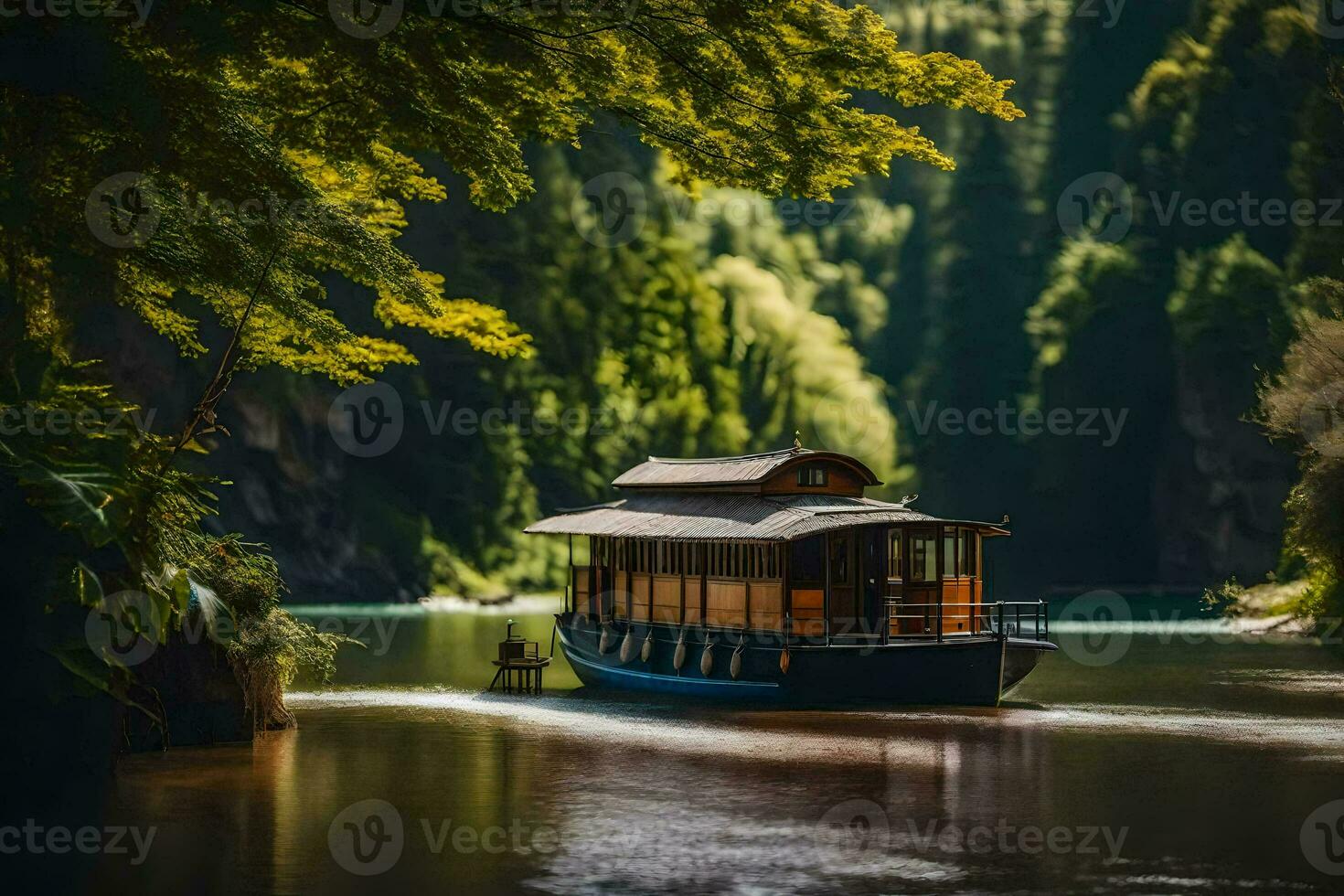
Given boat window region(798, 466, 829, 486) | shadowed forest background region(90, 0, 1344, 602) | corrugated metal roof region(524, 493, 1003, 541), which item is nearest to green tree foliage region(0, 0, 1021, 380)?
corrugated metal roof region(524, 493, 1003, 541)

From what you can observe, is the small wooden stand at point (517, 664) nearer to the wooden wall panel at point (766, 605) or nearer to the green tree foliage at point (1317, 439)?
the wooden wall panel at point (766, 605)

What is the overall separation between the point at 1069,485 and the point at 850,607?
49.3m

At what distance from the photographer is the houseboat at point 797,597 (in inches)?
1119

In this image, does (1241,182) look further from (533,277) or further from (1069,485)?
(533,277)

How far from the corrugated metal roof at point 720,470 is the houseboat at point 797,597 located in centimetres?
5

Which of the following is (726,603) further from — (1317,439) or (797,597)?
(1317,439)

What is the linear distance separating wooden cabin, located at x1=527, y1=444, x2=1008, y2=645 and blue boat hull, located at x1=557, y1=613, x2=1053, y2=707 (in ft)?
1.39

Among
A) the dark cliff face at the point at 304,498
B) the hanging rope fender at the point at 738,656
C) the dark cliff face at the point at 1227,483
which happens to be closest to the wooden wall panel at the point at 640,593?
the hanging rope fender at the point at 738,656

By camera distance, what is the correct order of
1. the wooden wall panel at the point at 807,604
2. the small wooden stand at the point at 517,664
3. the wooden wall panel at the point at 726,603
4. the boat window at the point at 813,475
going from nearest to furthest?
the wooden wall panel at the point at 807,604 → the wooden wall panel at the point at 726,603 → the boat window at the point at 813,475 → the small wooden stand at the point at 517,664

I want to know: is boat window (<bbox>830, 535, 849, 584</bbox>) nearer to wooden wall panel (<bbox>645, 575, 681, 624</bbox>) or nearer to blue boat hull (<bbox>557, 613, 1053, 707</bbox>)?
blue boat hull (<bbox>557, 613, 1053, 707</bbox>)

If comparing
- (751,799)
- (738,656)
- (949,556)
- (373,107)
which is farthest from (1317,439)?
(373,107)

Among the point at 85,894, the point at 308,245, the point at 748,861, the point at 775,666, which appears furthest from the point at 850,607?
the point at 85,894

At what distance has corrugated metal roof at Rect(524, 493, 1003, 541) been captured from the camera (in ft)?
93.3

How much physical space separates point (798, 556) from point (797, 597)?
140 centimetres
